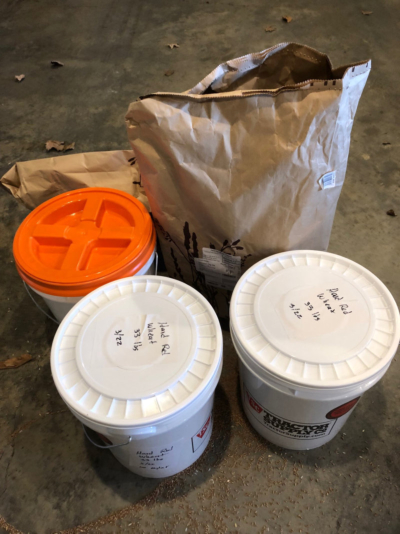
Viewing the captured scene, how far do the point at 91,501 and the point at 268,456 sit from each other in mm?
535

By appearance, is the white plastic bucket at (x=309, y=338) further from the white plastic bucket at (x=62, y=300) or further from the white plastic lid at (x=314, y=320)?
the white plastic bucket at (x=62, y=300)

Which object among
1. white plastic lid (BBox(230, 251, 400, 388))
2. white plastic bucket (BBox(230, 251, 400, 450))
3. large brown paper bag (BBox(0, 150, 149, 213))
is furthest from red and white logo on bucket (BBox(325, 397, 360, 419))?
large brown paper bag (BBox(0, 150, 149, 213))

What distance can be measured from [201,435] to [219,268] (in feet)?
1.57

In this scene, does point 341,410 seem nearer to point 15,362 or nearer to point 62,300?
point 62,300

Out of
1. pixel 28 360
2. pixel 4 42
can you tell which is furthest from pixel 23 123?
pixel 28 360

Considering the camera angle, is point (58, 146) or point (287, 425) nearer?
point (287, 425)

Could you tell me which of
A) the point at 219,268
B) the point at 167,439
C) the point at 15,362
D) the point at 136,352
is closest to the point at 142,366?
the point at 136,352

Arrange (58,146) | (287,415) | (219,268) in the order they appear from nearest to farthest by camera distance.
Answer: (287,415) → (219,268) → (58,146)

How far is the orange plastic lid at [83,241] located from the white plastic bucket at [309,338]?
34 cm

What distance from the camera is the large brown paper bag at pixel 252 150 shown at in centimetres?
87

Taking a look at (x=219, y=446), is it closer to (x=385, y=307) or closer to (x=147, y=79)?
(x=385, y=307)

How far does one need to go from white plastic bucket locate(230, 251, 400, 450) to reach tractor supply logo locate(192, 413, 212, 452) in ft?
0.46

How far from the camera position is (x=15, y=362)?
1359 millimetres

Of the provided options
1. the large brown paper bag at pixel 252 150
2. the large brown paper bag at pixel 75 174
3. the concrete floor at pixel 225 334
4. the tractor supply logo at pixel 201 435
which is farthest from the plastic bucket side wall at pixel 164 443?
the large brown paper bag at pixel 75 174
